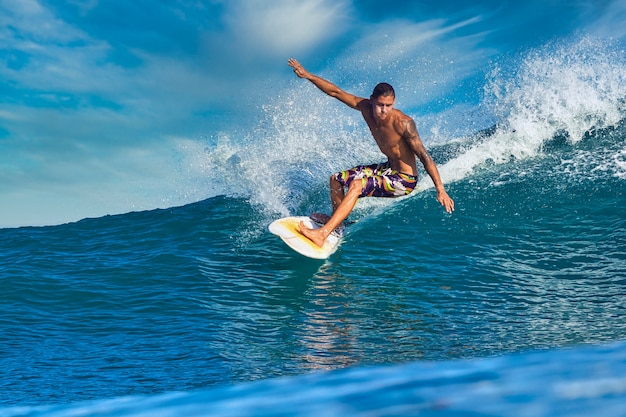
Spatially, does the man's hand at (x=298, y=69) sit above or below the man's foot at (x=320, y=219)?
above

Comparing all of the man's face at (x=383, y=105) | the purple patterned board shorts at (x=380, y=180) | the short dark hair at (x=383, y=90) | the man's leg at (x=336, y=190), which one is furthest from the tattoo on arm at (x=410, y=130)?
the man's leg at (x=336, y=190)

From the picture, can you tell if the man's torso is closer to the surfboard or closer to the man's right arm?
the man's right arm

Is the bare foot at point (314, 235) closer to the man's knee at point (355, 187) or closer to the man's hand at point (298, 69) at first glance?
the man's knee at point (355, 187)

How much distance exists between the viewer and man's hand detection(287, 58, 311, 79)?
24.3ft

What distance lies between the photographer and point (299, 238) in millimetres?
7375

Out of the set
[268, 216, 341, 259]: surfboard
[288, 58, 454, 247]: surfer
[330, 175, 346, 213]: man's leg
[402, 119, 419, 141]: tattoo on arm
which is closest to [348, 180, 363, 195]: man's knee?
[288, 58, 454, 247]: surfer

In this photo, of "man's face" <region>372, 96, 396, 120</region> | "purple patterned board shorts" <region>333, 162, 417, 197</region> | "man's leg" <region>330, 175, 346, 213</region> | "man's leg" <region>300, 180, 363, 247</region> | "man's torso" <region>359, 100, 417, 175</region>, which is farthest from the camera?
"man's leg" <region>330, 175, 346, 213</region>

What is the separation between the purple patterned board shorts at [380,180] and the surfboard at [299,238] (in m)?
0.73

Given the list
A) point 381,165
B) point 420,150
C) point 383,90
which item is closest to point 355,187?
point 381,165

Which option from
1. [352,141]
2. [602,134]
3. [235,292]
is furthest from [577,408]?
[602,134]

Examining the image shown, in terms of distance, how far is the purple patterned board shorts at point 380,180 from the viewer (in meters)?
7.41

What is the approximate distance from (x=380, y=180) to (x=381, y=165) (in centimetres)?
27

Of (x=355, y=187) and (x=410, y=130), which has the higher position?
(x=410, y=130)

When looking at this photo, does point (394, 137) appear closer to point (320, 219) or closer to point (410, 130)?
point (410, 130)
